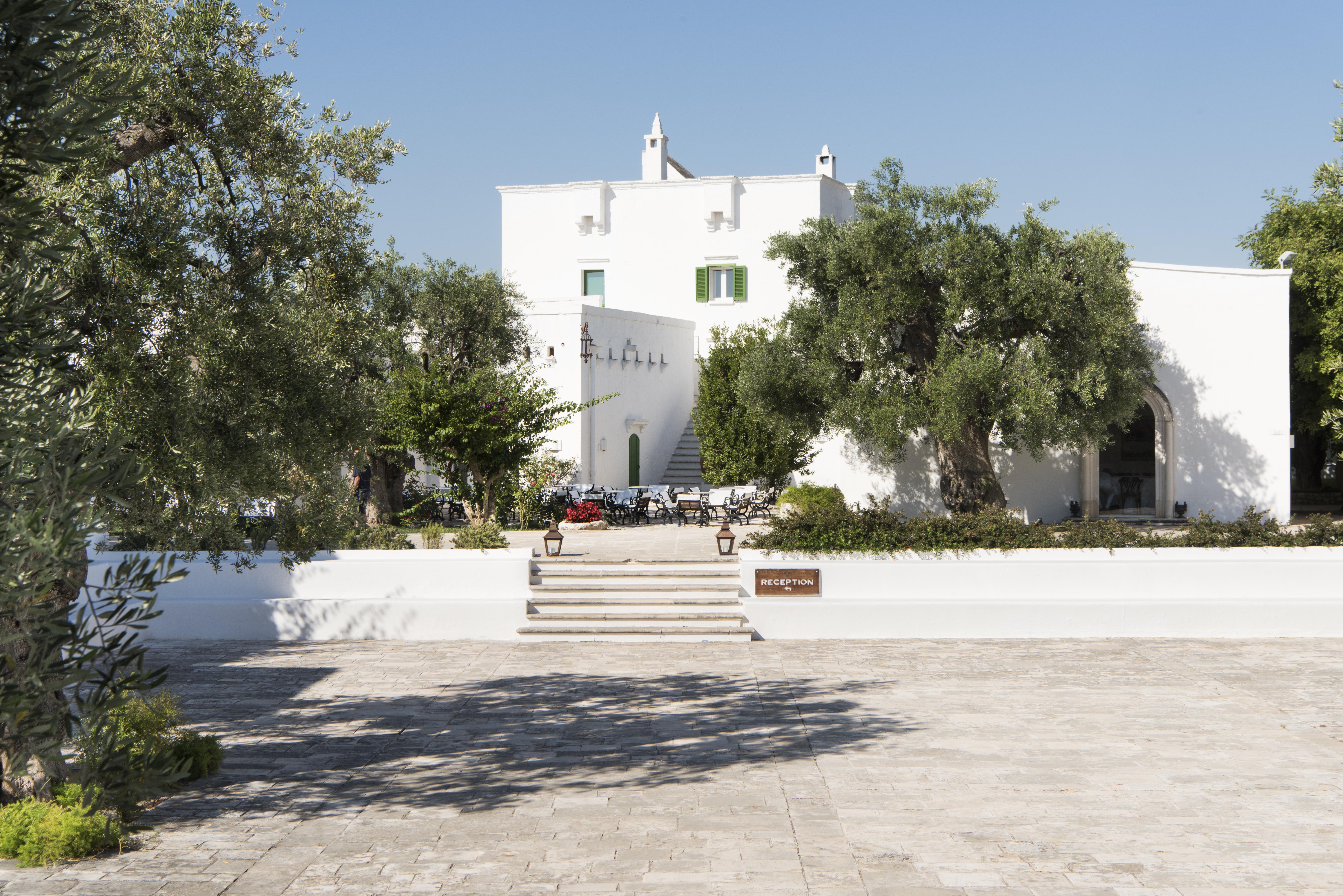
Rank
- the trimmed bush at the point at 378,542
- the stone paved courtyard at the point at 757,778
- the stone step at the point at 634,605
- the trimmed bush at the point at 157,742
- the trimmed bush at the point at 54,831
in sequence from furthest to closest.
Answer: the trimmed bush at the point at 378,542 < the stone step at the point at 634,605 < the trimmed bush at the point at 157,742 < the trimmed bush at the point at 54,831 < the stone paved courtyard at the point at 757,778

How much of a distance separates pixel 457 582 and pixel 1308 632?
10.7 meters

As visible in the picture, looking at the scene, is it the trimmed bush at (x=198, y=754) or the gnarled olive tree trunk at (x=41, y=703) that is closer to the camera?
the gnarled olive tree trunk at (x=41, y=703)

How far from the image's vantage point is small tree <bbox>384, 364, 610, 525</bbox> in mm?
20609

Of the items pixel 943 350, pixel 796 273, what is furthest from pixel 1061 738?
pixel 796 273

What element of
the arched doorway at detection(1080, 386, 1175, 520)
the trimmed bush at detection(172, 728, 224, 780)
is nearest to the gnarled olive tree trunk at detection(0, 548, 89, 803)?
the trimmed bush at detection(172, 728, 224, 780)

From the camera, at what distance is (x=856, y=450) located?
882 inches

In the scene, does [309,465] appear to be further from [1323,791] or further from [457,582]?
[1323,791]

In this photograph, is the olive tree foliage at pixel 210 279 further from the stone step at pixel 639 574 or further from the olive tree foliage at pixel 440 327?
the olive tree foliage at pixel 440 327

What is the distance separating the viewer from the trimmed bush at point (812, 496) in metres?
20.8

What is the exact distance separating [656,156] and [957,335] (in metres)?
21.0

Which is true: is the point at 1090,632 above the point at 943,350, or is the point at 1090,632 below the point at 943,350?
below

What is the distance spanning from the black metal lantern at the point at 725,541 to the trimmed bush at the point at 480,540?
3.18m

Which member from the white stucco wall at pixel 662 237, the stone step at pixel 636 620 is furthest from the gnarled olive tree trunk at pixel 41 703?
the white stucco wall at pixel 662 237

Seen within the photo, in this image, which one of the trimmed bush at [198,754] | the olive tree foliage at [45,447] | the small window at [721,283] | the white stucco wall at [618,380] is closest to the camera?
the olive tree foliage at [45,447]
